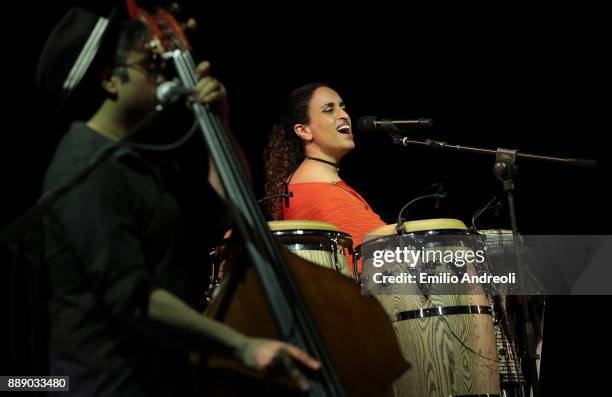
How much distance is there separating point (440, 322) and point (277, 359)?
2097mm

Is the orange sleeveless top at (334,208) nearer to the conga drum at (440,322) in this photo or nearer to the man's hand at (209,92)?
the conga drum at (440,322)

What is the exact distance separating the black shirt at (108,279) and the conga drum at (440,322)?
1.95 metres

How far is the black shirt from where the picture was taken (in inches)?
65.0

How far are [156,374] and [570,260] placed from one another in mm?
3513

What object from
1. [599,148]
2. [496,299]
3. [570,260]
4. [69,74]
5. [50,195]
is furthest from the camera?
[599,148]

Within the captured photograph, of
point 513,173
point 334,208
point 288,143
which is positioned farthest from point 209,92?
point 288,143

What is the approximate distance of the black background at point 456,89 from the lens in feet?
17.8

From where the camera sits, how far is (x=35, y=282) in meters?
1.75

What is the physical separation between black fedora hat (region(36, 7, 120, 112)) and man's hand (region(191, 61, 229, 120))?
0.26m

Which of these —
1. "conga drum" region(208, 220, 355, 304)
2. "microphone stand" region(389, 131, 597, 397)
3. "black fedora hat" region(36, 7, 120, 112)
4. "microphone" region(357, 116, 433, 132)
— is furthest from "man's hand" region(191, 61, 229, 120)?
"microphone" region(357, 116, 433, 132)

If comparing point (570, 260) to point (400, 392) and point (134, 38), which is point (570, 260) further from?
point (134, 38)

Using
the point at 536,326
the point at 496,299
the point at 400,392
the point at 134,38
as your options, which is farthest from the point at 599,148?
the point at 134,38

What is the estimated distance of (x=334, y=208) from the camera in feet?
14.1

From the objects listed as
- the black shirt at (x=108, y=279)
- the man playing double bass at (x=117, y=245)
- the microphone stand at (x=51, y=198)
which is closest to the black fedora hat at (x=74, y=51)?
the man playing double bass at (x=117, y=245)
